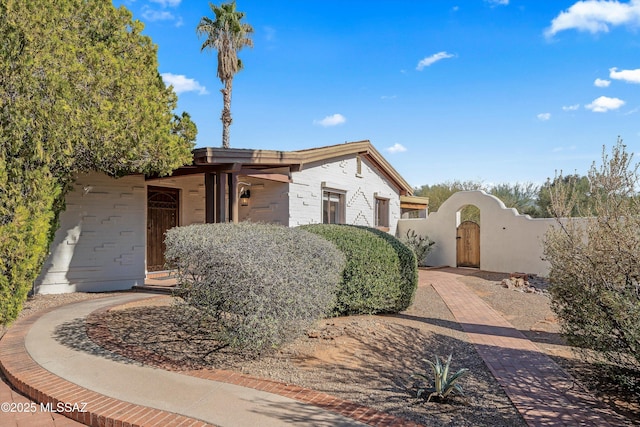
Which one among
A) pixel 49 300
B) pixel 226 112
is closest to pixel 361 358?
pixel 49 300

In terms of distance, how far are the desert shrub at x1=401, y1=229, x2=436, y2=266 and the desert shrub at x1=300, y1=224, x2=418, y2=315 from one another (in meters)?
7.78

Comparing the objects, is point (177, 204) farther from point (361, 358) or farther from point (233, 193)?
point (361, 358)

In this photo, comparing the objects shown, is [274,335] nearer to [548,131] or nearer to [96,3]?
[96,3]

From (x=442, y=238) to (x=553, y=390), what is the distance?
12.0 m

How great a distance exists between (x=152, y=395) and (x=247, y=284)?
53.6 inches

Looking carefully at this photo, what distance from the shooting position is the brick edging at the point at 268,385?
3172 millimetres

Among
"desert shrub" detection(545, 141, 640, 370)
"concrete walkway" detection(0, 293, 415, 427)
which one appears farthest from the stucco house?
"desert shrub" detection(545, 141, 640, 370)

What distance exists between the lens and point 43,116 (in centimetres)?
600

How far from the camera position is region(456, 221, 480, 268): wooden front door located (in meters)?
14.9

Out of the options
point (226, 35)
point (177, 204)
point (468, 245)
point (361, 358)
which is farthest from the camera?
point (226, 35)

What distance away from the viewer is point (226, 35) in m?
19.1

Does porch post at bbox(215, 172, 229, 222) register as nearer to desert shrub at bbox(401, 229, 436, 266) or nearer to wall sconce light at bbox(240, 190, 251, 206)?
wall sconce light at bbox(240, 190, 251, 206)

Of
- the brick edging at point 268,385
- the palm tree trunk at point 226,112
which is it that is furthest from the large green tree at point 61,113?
the palm tree trunk at point 226,112

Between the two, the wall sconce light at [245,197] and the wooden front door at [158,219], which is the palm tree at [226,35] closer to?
the wooden front door at [158,219]
